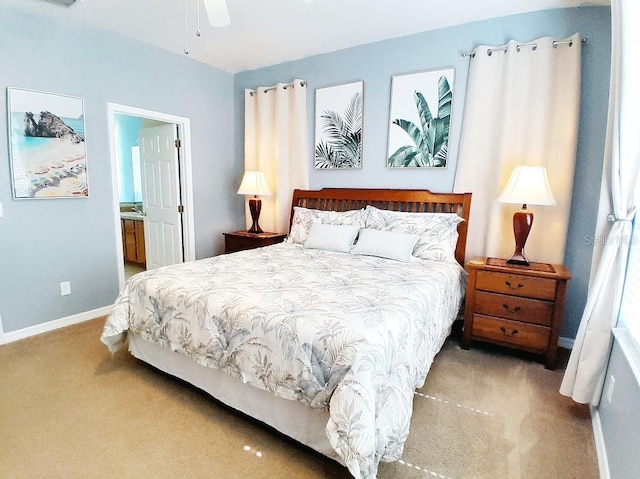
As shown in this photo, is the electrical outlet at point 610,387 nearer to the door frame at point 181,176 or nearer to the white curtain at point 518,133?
the white curtain at point 518,133

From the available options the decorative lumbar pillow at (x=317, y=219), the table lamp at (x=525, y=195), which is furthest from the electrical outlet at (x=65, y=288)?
the table lamp at (x=525, y=195)

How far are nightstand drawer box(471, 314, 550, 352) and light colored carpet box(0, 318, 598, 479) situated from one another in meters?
0.18

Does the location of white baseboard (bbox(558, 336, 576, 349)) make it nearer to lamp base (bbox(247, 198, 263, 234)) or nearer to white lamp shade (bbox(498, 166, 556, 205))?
white lamp shade (bbox(498, 166, 556, 205))

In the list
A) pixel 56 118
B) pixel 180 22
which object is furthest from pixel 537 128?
pixel 56 118

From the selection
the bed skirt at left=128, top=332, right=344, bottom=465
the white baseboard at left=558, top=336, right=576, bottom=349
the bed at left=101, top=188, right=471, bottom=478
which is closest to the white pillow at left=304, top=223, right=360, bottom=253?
the bed at left=101, top=188, right=471, bottom=478

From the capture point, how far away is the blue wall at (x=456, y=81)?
2.61m

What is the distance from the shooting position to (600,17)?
8.38ft

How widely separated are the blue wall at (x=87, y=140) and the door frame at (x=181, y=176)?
0.15 ft

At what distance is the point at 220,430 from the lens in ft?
Answer: 5.98

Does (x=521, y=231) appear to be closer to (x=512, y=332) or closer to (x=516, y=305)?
(x=516, y=305)

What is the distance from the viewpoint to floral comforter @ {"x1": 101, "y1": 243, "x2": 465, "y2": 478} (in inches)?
52.9

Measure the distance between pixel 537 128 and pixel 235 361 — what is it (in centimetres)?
291

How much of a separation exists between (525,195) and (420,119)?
4.15 feet

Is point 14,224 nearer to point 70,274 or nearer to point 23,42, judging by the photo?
point 70,274
